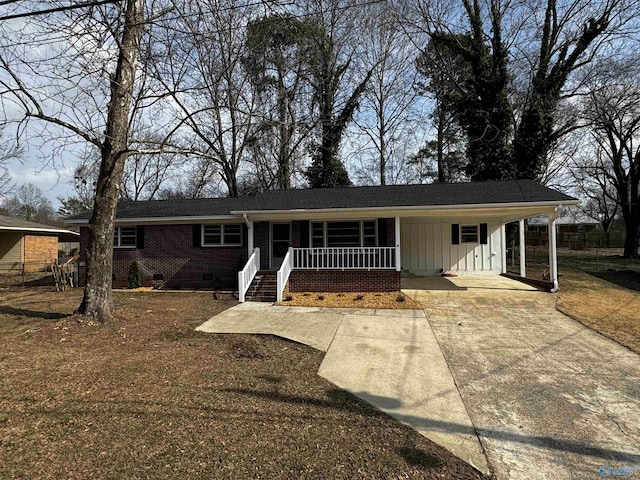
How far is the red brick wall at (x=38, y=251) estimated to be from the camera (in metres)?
20.4

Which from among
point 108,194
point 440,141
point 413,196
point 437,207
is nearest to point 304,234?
point 413,196

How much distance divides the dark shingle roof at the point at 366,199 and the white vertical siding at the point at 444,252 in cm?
209

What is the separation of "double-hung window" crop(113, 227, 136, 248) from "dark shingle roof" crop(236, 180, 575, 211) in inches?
226

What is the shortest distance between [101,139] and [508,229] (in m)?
19.0

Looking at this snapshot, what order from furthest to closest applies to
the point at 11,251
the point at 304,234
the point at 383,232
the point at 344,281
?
1. the point at 11,251
2. the point at 304,234
3. the point at 383,232
4. the point at 344,281

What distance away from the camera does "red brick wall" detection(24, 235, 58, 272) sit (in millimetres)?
20422

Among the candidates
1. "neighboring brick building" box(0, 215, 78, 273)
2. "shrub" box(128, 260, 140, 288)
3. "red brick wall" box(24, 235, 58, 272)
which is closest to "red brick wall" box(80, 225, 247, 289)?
"shrub" box(128, 260, 140, 288)

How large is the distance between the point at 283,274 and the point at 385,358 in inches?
234

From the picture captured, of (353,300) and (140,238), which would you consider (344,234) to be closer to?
(353,300)

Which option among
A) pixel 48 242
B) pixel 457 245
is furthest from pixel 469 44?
pixel 48 242

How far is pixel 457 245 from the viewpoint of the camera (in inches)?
570

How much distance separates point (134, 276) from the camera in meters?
13.4

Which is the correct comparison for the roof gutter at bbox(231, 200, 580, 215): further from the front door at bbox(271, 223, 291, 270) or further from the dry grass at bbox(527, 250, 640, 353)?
the dry grass at bbox(527, 250, 640, 353)

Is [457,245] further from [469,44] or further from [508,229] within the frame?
[469,44]
